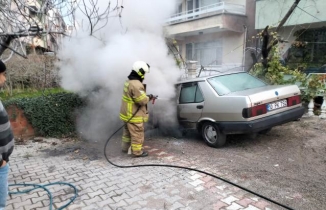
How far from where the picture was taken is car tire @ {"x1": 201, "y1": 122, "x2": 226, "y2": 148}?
5.06m

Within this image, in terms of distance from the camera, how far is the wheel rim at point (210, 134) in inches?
204

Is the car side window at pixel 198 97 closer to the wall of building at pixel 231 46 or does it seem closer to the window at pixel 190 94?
the window at pixel 190 94

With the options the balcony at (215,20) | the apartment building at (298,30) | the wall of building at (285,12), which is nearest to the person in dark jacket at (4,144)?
the apartment building at (298,30)

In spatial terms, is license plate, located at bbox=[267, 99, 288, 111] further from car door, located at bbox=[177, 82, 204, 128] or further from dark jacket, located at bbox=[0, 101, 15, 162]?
dark jacket, located at bbox=[0, 101, 15, 162]

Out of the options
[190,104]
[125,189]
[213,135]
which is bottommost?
[125,189]

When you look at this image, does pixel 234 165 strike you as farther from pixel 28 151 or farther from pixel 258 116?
pixel 28 151

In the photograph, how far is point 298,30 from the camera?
1188 centimetres

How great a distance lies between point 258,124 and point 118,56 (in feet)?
10.1

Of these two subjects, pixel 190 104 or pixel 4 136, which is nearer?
pixel 4 136

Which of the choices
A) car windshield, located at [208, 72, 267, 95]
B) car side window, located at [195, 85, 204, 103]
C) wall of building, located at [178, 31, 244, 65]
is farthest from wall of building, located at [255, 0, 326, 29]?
car side window, located at [195, 85, 204, 103]

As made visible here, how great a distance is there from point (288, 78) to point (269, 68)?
26.7 inches

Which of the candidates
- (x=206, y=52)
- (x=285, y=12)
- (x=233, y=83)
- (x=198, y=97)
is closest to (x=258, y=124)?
(x=233, y=83)

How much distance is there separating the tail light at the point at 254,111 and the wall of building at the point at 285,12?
805 cm

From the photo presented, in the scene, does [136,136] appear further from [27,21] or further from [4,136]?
[4,136]
